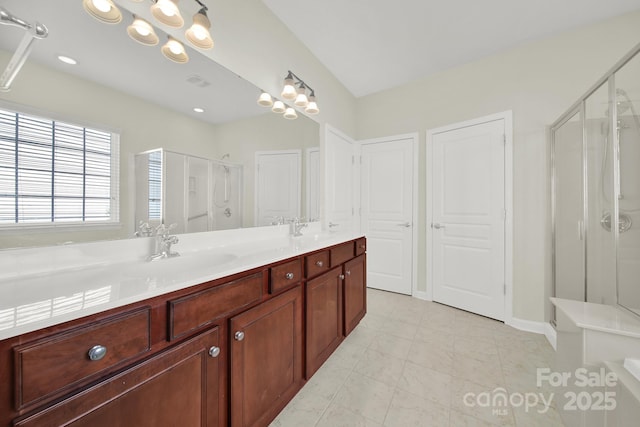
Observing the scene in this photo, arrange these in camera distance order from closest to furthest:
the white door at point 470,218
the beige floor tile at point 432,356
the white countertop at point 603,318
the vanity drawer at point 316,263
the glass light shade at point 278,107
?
the white countertop at point 603,318, the vanity drawer at point 316,263, the beige floor tile at point 432,356, the glass light shade at point 278,107, the white door at point 470,218

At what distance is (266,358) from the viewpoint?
3.73ft

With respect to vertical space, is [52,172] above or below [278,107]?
below

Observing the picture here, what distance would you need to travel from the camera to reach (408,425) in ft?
4.23

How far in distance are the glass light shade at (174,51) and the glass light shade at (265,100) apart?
1.95 ft

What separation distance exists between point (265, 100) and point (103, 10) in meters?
1.00

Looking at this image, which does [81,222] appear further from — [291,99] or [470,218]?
[470,218]

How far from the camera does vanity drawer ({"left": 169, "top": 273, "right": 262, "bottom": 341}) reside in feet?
2.58

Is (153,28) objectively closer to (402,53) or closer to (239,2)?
→ (239,2)

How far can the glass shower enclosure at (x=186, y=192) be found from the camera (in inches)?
48.3

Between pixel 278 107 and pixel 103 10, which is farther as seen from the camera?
pixel 278 107

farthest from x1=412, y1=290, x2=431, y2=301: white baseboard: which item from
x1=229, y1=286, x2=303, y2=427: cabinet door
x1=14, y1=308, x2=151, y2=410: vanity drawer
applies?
x1=14, y1=308, x2=151, y2=410: vanity drawer

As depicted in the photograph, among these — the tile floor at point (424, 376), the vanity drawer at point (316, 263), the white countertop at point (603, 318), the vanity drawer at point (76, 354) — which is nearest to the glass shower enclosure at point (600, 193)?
the white countertop at point (603, 318)

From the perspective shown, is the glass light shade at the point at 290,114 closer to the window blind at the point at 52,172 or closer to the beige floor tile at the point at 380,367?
the window blind at the point at 52,172

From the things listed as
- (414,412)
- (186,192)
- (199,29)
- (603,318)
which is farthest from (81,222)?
(603,318)
